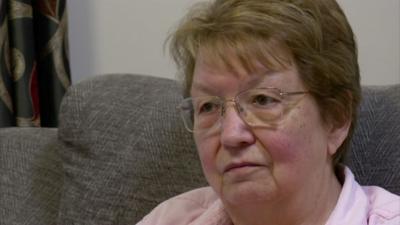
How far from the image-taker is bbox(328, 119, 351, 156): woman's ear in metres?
1.28

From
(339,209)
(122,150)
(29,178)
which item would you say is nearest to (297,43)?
(339,209)

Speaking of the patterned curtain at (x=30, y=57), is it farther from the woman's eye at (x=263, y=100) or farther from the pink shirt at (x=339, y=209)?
the woman's eye at (x=263, y=100)

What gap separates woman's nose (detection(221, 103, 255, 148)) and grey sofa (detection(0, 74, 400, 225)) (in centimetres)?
36

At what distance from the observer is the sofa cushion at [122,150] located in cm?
160

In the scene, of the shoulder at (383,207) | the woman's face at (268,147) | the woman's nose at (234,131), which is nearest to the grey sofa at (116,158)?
the shoulder at (383,207)

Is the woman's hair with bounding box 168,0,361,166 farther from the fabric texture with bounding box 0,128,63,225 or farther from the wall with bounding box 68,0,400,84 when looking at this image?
the wall with bounding box 68,0,400,84

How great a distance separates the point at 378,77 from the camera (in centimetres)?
214

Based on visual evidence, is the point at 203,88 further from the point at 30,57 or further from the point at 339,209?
the point at 30,57

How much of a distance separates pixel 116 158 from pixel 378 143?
65 cm

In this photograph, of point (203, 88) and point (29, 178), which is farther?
point (29, 178)

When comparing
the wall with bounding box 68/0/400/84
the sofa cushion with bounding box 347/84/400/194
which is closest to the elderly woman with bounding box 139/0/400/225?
the sofa cushion with bounding box 347/84/400/194

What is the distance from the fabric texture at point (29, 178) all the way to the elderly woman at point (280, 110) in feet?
2.27

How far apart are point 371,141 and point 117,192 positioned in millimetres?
639

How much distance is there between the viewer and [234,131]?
1186 millimetres
